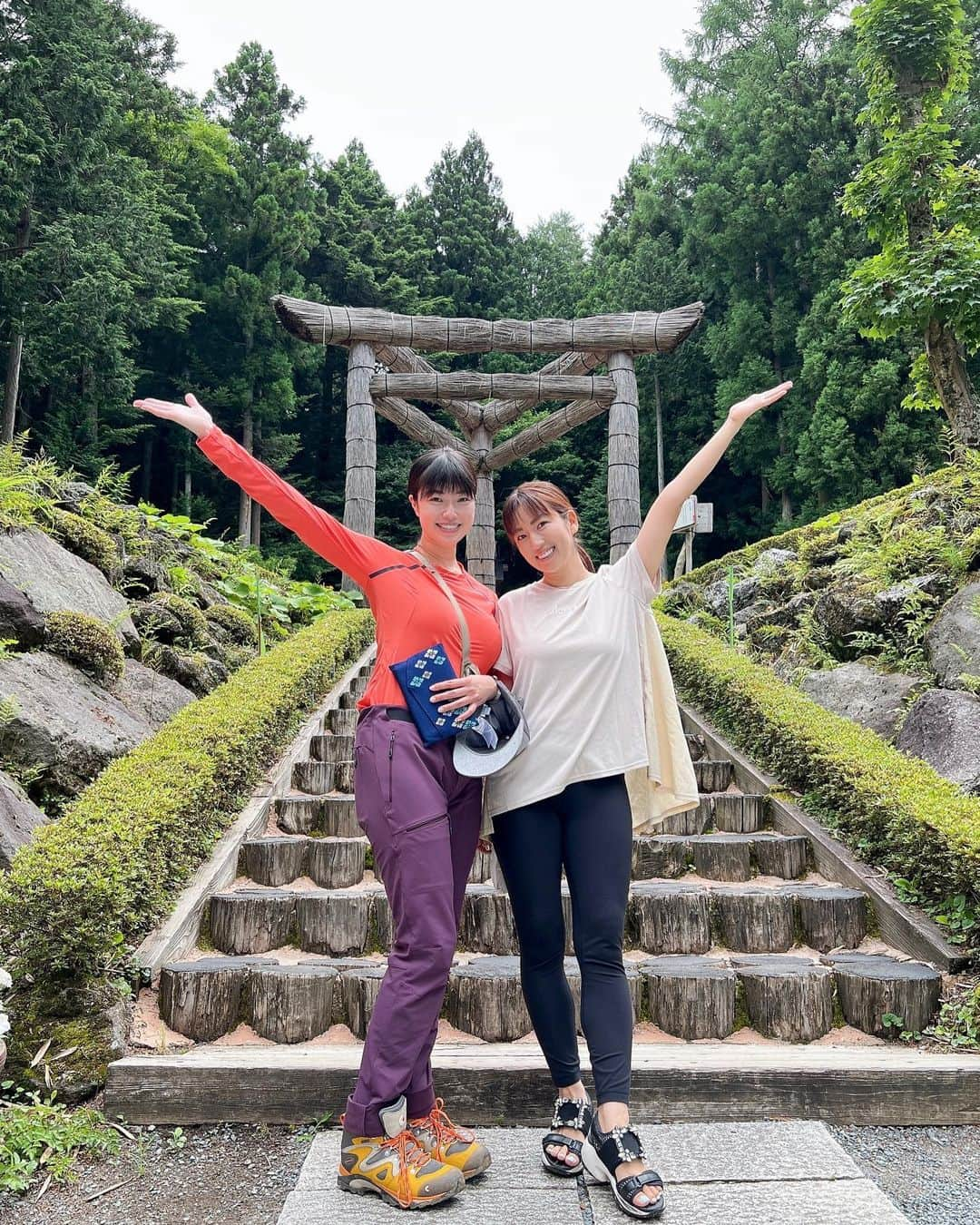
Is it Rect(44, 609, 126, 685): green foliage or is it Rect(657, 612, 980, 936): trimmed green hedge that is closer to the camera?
Rect(657, 612, 980, 936): trimmed green hedge

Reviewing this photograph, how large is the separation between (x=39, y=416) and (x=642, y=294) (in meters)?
14.3

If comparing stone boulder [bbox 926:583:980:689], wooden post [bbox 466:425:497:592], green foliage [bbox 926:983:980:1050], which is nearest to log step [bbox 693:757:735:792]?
stone boulder [bbox 926:583:980:689]

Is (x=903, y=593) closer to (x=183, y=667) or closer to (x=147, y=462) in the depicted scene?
(x=183, y=667)

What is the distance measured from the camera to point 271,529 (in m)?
22.5

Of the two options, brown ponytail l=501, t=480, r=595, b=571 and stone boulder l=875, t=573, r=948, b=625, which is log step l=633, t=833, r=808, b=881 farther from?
stone boulder l=875, t=573, r=948, b=625

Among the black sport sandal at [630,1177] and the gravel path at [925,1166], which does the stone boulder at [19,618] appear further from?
the gravel path at [925,1166]

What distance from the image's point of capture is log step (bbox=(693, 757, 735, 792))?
5.03 m

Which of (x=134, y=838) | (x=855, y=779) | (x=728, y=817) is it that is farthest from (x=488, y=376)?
(x=134, y=838)

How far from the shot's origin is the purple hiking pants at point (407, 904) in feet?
6.51

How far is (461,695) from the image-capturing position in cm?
209

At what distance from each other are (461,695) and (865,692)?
14.9 ft

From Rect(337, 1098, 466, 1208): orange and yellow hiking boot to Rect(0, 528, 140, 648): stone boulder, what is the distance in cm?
389

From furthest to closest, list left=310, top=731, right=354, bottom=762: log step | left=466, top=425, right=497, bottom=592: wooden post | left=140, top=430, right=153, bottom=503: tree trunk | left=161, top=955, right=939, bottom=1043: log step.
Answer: left=140, top=430, right=153, bottom=503: tree trunk < left=466, top=425, right=497, bottom=592: wooden post < left=310, top=731, right=354, bottom=762: log step < left=161, top=955, right=939, bottom=1043: log step

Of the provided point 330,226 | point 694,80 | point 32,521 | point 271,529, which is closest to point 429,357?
point 330,226
